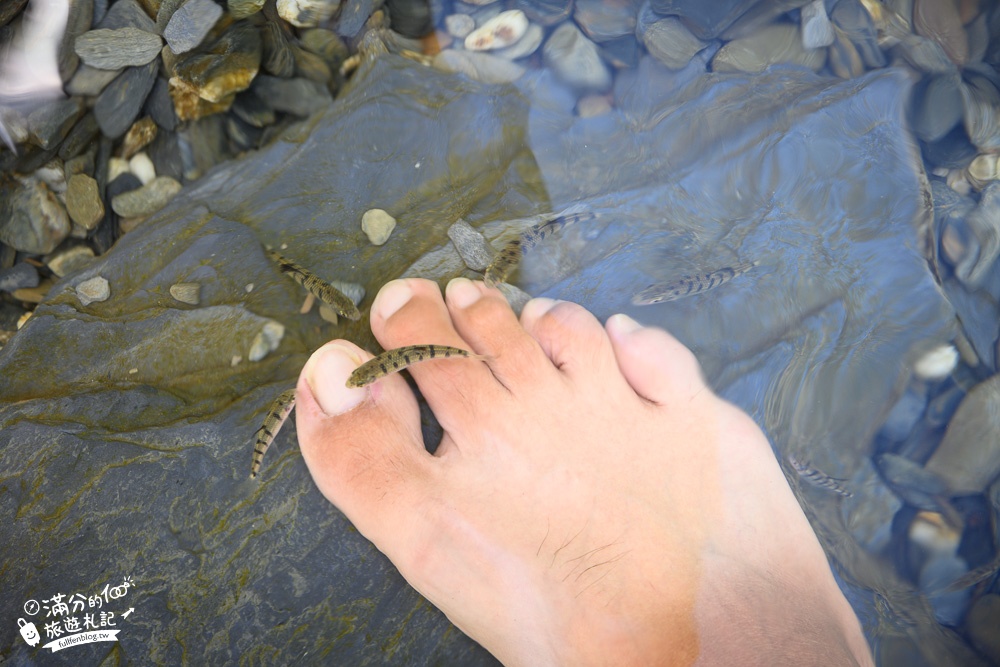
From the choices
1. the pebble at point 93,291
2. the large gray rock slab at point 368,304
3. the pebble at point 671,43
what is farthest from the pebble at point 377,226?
the pebble at point 671,43

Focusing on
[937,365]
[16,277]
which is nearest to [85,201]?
[16,277]

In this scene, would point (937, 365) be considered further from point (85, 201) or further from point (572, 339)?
point (85, 201)

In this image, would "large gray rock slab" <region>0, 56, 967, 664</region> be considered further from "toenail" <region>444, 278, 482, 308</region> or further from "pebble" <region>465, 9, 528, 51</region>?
"pebble" <region>465, 9, 528, 51</region>

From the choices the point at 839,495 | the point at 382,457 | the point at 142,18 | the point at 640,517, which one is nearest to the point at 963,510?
the point at 839,495

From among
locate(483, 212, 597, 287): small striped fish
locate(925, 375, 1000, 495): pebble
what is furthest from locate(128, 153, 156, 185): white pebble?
locate(925, 375, 1000, 495): pebble

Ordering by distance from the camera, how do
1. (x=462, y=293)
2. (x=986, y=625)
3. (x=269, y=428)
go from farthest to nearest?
(x=462, y=293) < (x=986, y=625) < (x=269, y=428)

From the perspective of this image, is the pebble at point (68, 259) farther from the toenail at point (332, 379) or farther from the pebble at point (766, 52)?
the pebble at point (766, 52)

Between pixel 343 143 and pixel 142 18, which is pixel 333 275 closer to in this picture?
pixel 343 143
